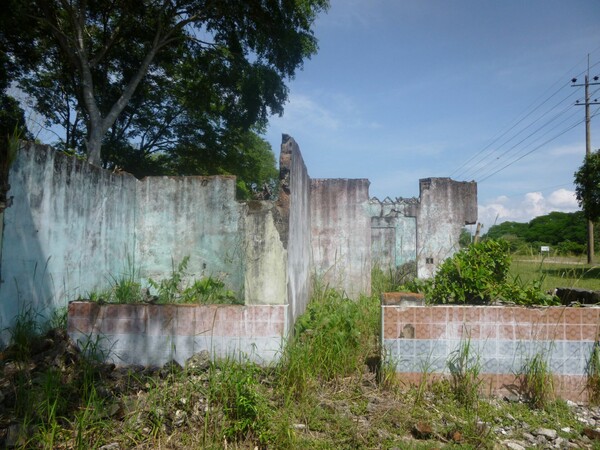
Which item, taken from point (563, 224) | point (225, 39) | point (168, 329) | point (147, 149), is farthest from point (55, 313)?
point (563, 224)

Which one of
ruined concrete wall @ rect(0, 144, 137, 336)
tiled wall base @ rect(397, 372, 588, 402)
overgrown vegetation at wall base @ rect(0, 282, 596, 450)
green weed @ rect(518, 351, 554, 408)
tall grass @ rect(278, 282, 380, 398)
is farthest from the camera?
ruined concrete wall @ rect(0, 144, 137, 336)

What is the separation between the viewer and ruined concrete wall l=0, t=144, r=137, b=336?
4777 millimetres

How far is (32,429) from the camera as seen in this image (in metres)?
2.99

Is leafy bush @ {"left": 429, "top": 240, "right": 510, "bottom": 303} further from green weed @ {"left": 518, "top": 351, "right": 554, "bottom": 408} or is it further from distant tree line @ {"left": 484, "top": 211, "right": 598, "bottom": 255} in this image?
distant tree line @ {"left": 484, "top": 211, "right": 598, "bottom": 255}

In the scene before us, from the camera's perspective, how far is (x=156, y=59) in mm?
13273

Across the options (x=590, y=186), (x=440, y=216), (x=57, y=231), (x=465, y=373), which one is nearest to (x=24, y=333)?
(x=57, y=231)

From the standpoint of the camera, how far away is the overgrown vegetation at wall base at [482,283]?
14.8 feet

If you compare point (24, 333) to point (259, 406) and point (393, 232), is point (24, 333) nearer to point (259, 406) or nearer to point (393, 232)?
point (259, 406)

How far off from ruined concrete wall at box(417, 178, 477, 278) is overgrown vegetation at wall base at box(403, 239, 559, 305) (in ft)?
15.5

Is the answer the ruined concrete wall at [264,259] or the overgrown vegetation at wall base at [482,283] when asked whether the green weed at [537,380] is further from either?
the ruined concrete wall at [264,259]

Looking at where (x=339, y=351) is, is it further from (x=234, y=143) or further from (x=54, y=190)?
(x=234, y=143)

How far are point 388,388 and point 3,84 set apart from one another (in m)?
13.1

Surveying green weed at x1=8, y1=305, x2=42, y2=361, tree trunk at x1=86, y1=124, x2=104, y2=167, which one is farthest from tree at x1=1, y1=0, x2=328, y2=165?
green weed at x1=8, y1=305, x2=42, y2=361

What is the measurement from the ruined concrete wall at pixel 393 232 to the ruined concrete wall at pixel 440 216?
18 cm
